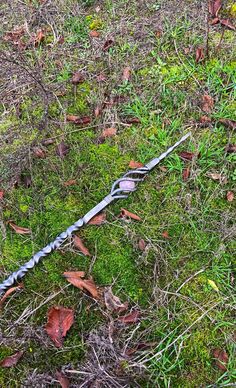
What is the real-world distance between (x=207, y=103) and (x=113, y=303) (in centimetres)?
146

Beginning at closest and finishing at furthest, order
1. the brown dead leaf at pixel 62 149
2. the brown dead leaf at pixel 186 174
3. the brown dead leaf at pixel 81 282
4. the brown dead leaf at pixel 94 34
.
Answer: the brown dead leaf at pixel 81 282
the brown dead leaf at pixel 186 174
the brown dead leaf at pixel 62 149
the brown dead leaf at pixel 94 34

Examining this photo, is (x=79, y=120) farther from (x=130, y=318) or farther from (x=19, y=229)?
(x=130, y=318)

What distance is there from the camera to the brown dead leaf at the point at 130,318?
74.2 inches

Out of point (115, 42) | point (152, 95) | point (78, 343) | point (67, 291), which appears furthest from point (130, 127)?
point (78, 343)

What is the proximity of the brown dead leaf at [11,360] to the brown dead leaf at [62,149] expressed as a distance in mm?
1188

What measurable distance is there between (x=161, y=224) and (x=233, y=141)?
0.76 m

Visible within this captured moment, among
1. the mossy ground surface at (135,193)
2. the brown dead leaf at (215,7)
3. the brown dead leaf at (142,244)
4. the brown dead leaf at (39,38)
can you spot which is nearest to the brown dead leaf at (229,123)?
the mossy ground surface at (135,193)

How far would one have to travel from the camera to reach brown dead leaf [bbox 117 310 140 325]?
1886 mm

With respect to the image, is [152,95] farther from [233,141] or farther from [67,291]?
[67,291]

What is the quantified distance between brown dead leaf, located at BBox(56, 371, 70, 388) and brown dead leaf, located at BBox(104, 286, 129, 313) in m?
0.37

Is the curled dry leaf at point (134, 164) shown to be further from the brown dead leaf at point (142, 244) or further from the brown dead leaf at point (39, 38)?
the brown dead leaf at point (39, 38)

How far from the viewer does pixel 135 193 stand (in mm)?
2320

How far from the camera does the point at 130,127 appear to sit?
103 inches

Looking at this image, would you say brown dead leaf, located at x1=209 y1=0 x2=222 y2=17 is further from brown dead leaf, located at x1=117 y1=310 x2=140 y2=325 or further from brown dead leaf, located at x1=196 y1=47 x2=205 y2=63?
brown dead leaf, located at x1=117 y1=310 x2=140 y2=325
